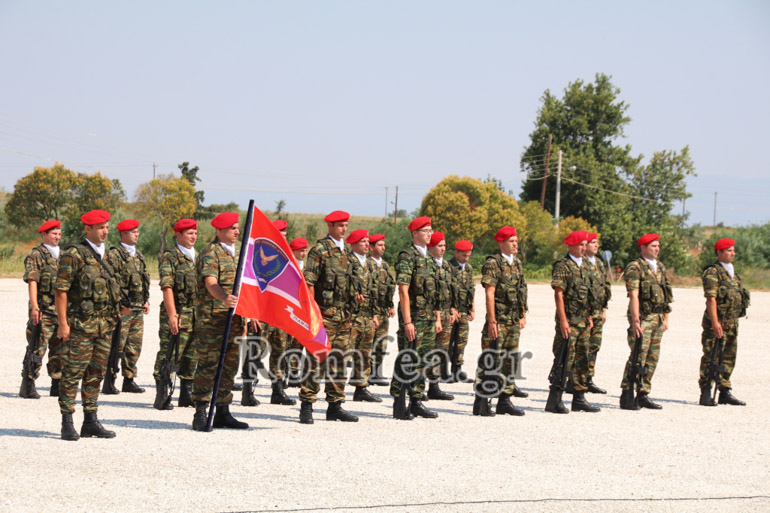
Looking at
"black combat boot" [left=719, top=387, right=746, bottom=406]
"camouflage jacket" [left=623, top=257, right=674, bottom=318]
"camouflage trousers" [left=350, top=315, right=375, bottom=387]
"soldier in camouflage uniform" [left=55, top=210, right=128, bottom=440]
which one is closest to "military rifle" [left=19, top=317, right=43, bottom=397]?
"soldier in camouflage uniform" [left=55, top=210, right=128, bottom=440]

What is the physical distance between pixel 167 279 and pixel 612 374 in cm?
692

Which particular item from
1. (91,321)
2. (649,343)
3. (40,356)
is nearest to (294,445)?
(91,321)

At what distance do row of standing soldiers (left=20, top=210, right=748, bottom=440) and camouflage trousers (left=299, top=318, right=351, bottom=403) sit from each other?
14mm

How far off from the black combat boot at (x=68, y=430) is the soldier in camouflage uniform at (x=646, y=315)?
5902mm

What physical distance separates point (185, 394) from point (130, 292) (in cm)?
127

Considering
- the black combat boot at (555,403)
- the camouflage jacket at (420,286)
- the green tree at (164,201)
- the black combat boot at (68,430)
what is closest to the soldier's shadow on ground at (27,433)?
the black combat boot at (68,430)

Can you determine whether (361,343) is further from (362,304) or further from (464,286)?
(464,286)

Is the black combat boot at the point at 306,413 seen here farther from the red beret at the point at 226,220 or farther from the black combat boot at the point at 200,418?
the red beret at the point at 226,220

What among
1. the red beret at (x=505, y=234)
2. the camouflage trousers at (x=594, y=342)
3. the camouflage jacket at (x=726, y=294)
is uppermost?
the red beret at (x=505, y=234)

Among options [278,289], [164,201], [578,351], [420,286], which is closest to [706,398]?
[578,351]

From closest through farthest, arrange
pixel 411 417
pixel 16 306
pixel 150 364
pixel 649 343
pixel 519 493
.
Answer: pixel 519 493, pixel 411 417, pixel 649 343, pixel 150 364, pixel 16 306

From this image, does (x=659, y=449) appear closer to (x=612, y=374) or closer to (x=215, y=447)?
(x=215, y=447)

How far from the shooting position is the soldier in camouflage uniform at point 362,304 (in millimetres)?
8102

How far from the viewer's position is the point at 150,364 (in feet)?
39.1
